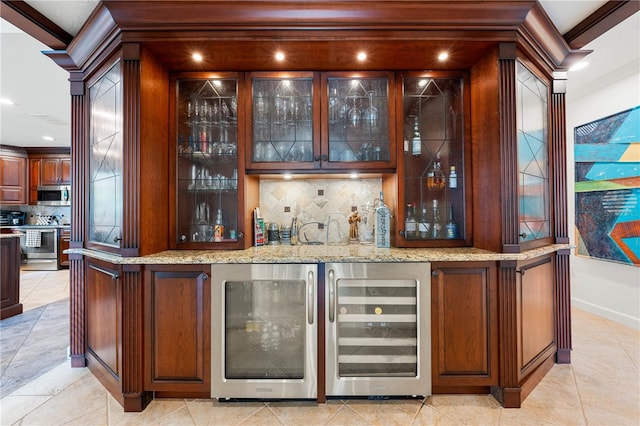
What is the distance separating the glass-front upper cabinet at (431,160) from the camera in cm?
215

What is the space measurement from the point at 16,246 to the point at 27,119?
2242mm

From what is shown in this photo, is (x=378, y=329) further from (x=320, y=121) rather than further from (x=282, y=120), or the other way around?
(x=282, y=120)

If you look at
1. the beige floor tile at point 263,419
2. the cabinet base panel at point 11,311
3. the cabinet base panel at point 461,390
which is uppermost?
the cabinet base panel at point 11,311

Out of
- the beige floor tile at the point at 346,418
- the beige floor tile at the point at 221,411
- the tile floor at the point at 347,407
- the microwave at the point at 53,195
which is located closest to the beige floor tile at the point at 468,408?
the tile floor at the point at 347,407

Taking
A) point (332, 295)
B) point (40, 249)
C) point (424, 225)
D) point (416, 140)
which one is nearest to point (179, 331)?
point (332, 295)

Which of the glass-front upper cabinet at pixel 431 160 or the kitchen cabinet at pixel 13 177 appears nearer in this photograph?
the glass-front upper cabinet at pixel 431 160

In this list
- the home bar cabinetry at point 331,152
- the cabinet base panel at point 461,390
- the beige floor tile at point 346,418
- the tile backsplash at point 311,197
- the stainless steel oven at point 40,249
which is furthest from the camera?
the stainless steel oven at point 40,249

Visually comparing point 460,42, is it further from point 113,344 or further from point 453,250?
point 113,344

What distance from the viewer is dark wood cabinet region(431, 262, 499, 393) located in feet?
5.90

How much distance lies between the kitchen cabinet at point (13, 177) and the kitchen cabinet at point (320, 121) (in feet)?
23.3

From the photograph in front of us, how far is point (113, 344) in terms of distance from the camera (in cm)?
187

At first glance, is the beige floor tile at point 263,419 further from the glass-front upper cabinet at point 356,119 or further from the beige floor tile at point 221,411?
the glass-front upper cabinet at point 356,119

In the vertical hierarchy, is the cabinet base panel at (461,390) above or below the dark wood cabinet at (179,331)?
below

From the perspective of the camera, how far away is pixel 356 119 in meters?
2.21
